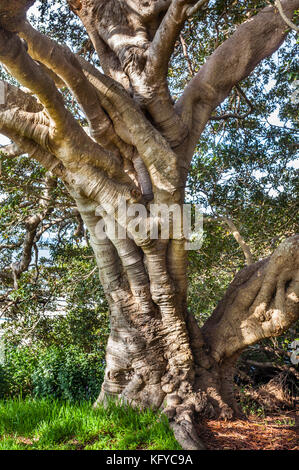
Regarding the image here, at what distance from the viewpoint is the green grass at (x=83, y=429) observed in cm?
305

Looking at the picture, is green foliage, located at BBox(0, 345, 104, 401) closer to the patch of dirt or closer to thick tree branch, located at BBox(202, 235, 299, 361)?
thick tree branch, located at BBox(202, 235, 299, 361)

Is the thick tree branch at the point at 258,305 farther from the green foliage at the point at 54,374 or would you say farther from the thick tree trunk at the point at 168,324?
the green foliage at the point at 54,374

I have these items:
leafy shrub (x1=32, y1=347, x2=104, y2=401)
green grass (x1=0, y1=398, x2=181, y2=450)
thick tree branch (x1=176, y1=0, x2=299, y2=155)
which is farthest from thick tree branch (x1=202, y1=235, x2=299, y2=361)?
leafy shrub (x1=32, y1=347, x2=104, y2=401)

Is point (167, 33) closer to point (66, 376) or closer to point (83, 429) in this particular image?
Result: point (83, 429)

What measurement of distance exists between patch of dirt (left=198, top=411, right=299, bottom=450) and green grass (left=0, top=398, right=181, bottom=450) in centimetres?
45

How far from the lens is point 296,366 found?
6.91m

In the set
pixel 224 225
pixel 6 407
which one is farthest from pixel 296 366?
pixel 6 407

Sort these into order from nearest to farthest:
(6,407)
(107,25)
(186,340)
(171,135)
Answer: (6,407), (186,340), (171,135), (107,25)

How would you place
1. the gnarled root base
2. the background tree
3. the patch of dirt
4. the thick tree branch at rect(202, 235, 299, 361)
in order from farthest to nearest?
the thick tree branch at rect(202, 235, 299, 361) → the gnarled root base → the background tree → the patch of dirt

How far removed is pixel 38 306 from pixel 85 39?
4.98 m

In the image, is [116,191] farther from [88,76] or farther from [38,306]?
[38,306]

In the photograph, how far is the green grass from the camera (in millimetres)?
3049

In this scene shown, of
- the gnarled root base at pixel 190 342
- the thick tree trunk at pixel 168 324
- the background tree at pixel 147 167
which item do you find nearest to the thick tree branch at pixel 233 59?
the background tree at pixel 147 167

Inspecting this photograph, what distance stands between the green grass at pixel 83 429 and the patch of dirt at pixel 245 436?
1.48ft
